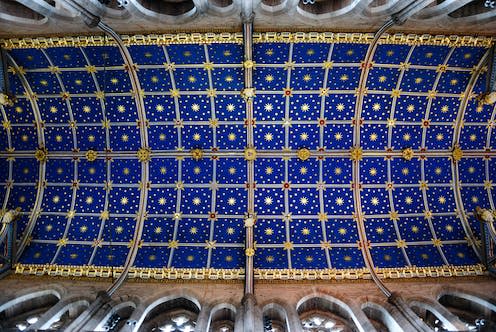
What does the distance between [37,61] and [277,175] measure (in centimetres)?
1181

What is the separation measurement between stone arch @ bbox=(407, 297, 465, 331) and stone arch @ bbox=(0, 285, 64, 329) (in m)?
14.7

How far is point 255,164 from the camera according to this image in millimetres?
16703

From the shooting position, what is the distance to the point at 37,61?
14914 millimetres

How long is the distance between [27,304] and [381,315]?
1477cm

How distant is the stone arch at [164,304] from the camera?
534 inches

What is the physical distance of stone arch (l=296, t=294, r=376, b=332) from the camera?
13.5m

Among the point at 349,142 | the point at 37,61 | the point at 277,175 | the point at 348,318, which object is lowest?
the point at 348,318

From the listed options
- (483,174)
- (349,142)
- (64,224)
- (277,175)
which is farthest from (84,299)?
(483,174)

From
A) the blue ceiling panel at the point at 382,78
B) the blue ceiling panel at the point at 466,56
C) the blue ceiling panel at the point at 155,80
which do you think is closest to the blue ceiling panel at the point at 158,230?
the blue ceiling panel at the point at 155,80

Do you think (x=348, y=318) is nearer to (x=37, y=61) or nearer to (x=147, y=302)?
(x=147, y=302)

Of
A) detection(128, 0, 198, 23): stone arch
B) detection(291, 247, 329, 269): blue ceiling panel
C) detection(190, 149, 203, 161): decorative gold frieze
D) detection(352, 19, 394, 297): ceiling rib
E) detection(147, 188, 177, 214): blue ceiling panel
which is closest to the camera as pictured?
detection(128, 0, 198, 23): stone arch

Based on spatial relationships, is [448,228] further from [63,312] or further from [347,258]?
[63,312]

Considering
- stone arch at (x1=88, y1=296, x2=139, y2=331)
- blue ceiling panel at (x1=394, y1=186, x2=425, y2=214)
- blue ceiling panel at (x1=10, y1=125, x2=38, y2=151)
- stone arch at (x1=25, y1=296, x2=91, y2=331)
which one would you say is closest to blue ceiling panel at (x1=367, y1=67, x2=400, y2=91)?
blue ceiling panel at (x1=394, y1=186, x2=425, y2=214)

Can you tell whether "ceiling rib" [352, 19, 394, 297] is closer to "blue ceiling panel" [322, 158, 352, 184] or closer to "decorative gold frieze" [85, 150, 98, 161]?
Result: "blue ceiling panel" [322, 158, 352, 184]
